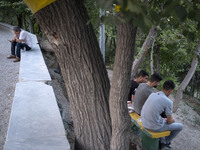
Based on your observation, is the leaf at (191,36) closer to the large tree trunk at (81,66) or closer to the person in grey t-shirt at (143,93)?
the large tree trunk at (81,66)

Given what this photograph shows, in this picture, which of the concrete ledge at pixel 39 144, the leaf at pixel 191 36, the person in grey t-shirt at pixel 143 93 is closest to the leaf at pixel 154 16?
the leaf at pixel 191 36

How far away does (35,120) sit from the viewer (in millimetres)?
2783

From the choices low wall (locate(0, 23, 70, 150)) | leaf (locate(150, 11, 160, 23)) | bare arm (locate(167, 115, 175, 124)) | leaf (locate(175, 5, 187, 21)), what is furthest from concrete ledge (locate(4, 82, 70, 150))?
bare arm (locate(167, 115, 175, 124))

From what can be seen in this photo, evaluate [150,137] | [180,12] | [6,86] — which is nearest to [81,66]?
[180,12]

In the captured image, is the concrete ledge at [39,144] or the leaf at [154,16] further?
the concrete ledge at [39,144]

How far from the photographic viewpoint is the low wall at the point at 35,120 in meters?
2.30

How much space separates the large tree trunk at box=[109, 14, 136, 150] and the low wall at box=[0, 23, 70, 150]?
0.61m

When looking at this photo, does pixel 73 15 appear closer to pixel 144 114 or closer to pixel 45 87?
pixel 45 87

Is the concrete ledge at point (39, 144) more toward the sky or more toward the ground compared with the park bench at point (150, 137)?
more toward the sky

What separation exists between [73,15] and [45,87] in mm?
1985

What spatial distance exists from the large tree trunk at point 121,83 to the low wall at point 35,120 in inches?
24.2

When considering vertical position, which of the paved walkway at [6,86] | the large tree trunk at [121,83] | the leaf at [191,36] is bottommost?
the paved walkway at [6,86]

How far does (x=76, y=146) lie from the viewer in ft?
9.55

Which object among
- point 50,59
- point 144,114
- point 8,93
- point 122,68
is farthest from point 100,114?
point 50,59
